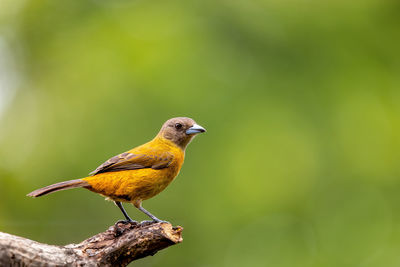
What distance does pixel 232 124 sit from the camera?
35.2ft

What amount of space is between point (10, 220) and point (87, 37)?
412 cm

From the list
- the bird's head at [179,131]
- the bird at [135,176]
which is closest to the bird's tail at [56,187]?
the bird at [135,176]

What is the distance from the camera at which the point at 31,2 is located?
516 inches

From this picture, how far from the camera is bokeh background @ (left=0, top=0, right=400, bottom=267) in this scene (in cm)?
1034

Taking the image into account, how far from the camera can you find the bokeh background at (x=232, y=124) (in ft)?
33.9

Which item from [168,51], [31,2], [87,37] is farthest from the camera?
[31,2]

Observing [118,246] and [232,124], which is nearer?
[118,246]

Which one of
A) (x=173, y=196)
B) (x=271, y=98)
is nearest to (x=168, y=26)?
(x=271, y=98)

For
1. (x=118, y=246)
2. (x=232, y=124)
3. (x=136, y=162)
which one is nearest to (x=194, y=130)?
(x=136, y=162)

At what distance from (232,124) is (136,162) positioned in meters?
5.38

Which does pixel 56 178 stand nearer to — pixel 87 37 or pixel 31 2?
pixel 87 37

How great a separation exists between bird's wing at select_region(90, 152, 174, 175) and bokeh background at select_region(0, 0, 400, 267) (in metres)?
4.07

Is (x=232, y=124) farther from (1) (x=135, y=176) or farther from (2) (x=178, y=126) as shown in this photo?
(1) (x=135, y=176)

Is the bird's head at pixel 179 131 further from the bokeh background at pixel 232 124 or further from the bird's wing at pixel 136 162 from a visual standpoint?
the bokeh background at pixel 232 124
